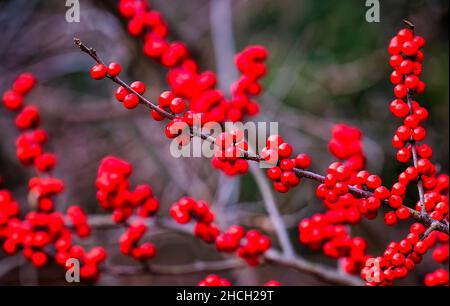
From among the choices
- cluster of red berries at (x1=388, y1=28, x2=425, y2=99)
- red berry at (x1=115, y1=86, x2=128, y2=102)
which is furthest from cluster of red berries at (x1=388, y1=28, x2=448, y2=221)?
red berry at (x1=115, y1=86, x2=128, y2=102)

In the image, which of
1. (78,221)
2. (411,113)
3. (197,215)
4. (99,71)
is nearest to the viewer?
(99,71)

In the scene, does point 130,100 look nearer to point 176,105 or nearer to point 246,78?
point 176,105

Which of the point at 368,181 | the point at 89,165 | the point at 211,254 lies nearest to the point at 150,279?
the point at 211,254

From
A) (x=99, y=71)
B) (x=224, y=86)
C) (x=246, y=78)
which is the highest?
(x=224, y=86)

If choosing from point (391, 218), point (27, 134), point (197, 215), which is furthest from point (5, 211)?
point (391, 218)

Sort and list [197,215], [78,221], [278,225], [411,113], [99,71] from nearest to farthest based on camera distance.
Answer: [99,71], [411,113], [197,215], [78,221], [278,225]

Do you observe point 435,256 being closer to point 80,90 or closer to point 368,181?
point 368,181

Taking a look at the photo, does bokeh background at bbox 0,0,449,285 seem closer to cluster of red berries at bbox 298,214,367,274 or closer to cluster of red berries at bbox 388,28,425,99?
cluster of red berries at bbox 298,214,367,274
